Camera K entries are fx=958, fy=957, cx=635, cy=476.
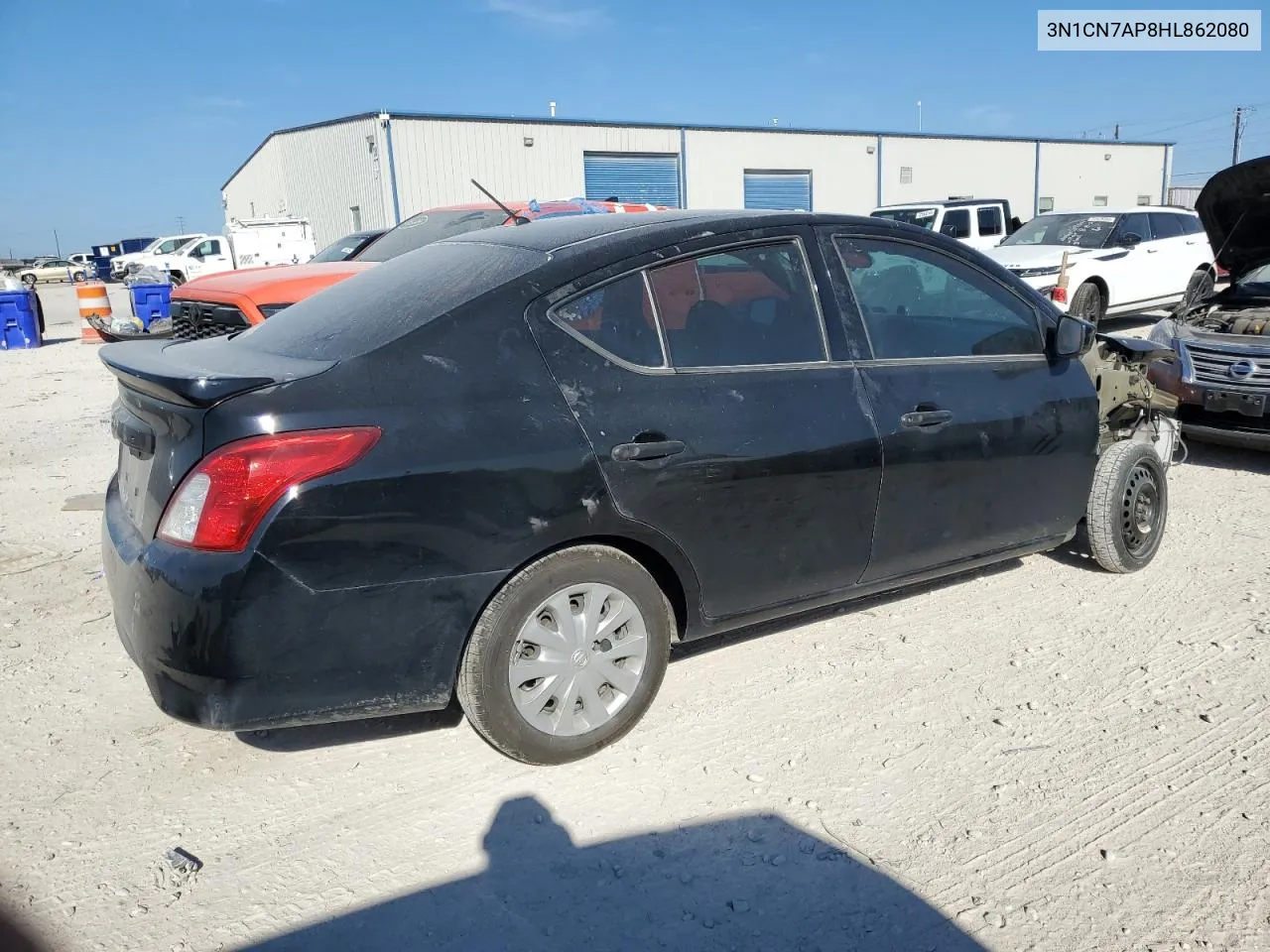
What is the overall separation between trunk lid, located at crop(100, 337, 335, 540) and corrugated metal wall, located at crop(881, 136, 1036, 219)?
37.0 metres

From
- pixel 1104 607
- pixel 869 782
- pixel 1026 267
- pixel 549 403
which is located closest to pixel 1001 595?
pixel 1104 607

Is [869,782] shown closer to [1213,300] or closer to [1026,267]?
[1213,300]

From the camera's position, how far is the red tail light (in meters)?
2.45

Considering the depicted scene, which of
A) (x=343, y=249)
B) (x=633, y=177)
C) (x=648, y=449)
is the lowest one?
(x=648, y=449)

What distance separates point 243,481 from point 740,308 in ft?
5.59

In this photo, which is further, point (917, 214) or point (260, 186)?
point (260, 186)

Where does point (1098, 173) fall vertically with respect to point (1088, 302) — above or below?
above

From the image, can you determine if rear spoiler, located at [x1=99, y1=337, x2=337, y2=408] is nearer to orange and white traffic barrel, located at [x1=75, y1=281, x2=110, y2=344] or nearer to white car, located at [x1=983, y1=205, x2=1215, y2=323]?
white car, located at [x1=983, y1=205, x2=1215, y2=323]

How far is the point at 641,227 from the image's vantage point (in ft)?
10.7

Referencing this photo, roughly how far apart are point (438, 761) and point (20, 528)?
3.75m

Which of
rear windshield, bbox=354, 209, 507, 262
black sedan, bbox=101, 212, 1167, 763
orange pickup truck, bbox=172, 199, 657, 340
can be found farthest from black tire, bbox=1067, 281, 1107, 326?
black sedan, bbox=101, 212, 1167, 763

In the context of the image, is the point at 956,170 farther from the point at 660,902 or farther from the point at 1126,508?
the point at 660,902

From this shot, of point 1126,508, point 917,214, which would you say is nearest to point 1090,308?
point 917,214

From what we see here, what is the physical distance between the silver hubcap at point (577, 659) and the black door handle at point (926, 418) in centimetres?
125
